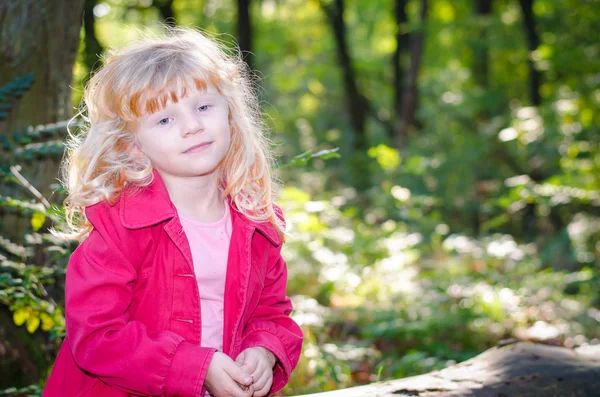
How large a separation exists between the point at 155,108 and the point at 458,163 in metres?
8.39

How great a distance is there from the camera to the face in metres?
1.90

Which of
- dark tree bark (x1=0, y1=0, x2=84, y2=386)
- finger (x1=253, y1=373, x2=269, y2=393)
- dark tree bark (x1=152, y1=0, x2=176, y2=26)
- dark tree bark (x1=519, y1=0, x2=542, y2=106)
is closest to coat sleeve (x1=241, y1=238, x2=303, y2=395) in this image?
finger (x1=253, y1=373, x2=269, y2=393)

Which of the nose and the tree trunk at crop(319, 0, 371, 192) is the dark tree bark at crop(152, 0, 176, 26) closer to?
the tree trunk at crop(319, 0, 371, 192)

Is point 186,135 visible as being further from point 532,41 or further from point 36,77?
point 532,41

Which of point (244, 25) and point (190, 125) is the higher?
point (244, 25)

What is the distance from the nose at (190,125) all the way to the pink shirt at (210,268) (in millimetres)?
279

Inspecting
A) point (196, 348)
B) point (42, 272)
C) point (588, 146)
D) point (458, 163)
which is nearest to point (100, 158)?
point (196, 348)

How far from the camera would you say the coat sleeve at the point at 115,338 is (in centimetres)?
174

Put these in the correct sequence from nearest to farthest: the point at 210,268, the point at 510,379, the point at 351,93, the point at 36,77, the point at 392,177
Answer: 1. the point at 210,268
2. the point at 510,379
3. the point at 36,77
4. the point at 392,177
5. the point at 351,93

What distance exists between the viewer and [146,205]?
1.88m

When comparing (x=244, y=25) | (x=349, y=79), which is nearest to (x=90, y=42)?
(x=244, y=25)

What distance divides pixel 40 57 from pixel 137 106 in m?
1.55

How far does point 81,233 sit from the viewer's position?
6.40 feet

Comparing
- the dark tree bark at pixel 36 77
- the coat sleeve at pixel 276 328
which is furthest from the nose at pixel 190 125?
the dark tree bark at pixel 36 77
